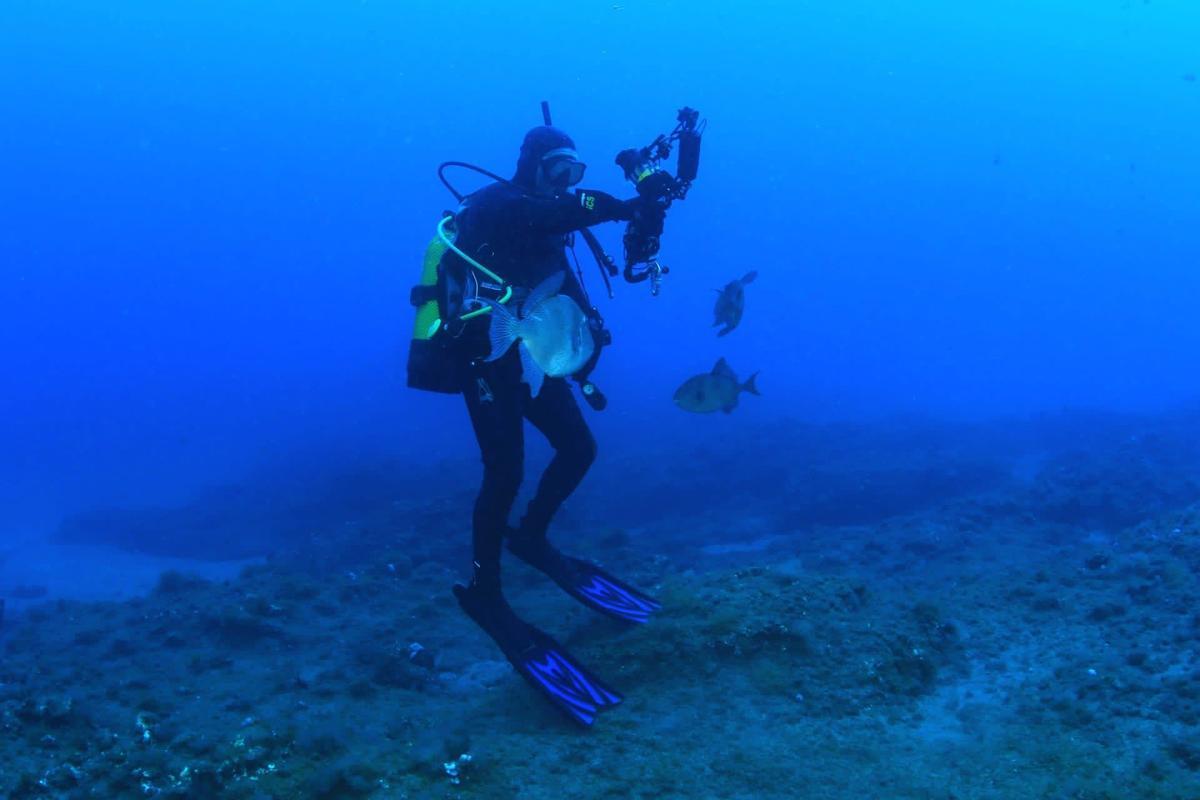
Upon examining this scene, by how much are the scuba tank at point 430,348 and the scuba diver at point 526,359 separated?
0.01 meters

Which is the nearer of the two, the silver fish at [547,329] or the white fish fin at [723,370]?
the silver fish at [547,329]

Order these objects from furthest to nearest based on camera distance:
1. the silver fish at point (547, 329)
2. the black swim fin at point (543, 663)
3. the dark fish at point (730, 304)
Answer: the dark fish at point (730, 304)
the black swim fin at point (543, 663)
the silver fish at point (547, 329)

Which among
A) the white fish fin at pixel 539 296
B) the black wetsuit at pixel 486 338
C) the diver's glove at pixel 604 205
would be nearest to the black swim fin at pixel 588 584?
the black wetsuit at pixel 486 338

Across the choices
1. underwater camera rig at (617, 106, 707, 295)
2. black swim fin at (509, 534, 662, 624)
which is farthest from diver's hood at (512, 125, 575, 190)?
black swim fin at (509, 534, 662, 624)

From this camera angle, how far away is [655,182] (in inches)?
169

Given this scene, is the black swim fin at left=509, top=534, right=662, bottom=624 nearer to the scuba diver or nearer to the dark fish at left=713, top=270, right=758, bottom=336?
the scuba diver

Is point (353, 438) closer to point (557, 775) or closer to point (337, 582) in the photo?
point (337, 582)

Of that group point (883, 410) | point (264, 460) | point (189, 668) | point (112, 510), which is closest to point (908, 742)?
point (189, 668)

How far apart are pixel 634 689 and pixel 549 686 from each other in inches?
22.8

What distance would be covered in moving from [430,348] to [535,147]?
5.38 ft

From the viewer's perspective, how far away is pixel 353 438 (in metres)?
28.1

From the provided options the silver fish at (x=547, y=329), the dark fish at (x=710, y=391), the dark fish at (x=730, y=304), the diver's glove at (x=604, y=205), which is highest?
the dark fish at (x=730, y=304)

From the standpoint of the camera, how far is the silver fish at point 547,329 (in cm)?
376

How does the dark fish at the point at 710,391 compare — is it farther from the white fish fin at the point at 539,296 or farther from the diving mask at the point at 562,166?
the white fish fin at the point at 539,296
